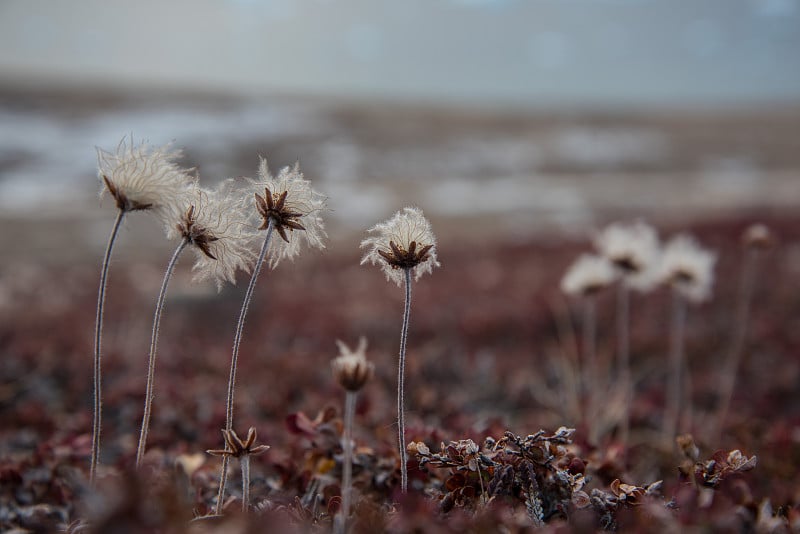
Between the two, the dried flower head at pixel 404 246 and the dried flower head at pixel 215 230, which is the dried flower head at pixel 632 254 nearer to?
the dried flower head at pixel 404 246

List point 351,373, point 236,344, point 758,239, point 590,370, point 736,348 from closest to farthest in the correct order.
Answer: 1. point 351,373
2. point 236,344
3. point 758,239
4. point 590,370
5. point 736,348

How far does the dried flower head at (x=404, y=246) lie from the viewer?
6.34 feet

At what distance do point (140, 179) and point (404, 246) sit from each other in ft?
2.67

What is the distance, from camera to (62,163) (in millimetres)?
41875

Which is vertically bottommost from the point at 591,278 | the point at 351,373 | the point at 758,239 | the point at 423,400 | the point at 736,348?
the point at 423,400

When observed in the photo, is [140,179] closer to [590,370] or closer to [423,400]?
[423,400]

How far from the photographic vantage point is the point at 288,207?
1981mm

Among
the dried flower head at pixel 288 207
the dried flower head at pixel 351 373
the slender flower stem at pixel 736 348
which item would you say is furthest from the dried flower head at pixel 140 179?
the slender flower stem at pixel 736 348

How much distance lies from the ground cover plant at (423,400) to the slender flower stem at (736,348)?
0.17 ft

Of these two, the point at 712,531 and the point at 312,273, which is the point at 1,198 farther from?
the point at 712,531

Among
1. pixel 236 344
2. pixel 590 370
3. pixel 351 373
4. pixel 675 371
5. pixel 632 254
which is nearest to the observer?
pixel 351 373

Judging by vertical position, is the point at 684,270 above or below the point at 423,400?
above

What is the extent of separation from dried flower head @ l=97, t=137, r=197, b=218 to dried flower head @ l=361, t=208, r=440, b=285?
61 cm

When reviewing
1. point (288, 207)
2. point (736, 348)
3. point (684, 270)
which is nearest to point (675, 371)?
point (736, 348)
